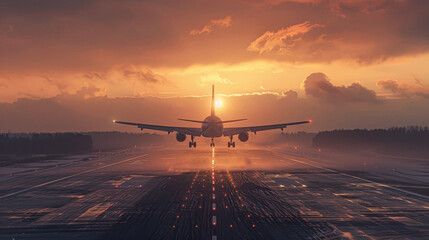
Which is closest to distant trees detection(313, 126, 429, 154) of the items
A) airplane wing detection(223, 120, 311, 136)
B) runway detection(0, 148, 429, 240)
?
airplane wing detection(223, 120, 311, 136)

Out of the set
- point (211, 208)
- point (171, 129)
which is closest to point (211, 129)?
point (171, 129)

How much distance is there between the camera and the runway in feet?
51.2

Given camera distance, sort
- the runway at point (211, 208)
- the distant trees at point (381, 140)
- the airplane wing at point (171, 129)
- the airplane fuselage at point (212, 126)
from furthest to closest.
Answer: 1. the distant trees at point (381, 140)
2. the airplane wing at point (171, 129)
3. the airplane fuselage at point (212, 126)
4. the runway at point (211, 208)

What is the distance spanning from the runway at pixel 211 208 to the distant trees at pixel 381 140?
171 ft

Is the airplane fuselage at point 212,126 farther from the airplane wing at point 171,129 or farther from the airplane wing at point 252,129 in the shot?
A: the airplane wing at point 252,129

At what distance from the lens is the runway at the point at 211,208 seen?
15609 mm

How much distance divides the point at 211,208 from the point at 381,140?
256 feet

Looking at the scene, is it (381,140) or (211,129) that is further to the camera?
(381,140)

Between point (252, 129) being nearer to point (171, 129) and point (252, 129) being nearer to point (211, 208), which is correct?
point (171, 129)

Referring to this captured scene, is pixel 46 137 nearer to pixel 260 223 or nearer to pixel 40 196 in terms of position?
pixel 40 196

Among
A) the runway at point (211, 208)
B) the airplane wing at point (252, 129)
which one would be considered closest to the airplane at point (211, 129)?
the airplane wing at point (252, 129)

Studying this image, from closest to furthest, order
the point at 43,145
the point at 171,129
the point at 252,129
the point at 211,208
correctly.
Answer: the point at 211,208 < the point at 171,129 < the point at 252,129 < the point at 43,145

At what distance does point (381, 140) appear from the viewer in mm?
88312

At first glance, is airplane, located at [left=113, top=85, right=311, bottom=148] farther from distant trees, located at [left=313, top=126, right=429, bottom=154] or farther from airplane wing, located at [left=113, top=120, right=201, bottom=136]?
distant trees, located at [left=313, top=126, right=429, bottom=154]
